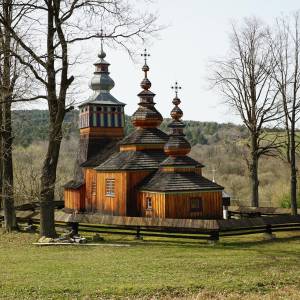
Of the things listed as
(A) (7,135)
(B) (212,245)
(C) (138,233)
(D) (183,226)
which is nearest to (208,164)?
(A) (7,135)

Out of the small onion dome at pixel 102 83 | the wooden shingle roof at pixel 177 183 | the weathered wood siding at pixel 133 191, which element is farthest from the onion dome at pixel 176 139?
the small onion dome at pixel 102 83

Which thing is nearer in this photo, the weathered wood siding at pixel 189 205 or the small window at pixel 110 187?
the weathered wood siding at pixel 189 205

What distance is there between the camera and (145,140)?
31.9 metres

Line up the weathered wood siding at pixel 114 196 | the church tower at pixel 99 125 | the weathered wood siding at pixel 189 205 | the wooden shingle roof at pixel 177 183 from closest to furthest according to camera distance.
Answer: the weathered wood siding at pixel 189 205
the wooden shingle roof at pixel 177 183
the weathered wood siding at pixel 114 196
the church tower at pixel 99 125

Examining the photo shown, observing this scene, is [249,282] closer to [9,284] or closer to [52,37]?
[9,284]

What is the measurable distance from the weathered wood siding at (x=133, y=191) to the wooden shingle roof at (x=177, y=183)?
109 cm

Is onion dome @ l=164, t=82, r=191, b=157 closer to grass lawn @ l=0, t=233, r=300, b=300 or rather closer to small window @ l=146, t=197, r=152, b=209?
small window @ l=146, t=197, r=152, b=209

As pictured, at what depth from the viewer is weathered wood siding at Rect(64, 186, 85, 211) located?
35.9 meters

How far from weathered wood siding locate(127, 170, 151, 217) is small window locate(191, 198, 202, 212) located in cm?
392

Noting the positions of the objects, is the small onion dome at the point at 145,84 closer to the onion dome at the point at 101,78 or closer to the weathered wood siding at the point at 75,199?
the onion dome at the point at 101,78

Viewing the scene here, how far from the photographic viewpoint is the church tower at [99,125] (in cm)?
3731

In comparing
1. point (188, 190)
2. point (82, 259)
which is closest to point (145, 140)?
point (188, 190)

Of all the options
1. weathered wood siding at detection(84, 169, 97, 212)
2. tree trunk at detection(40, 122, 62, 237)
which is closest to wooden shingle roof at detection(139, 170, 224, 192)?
weathered wood siding at detection(84, 169, 97, 212)

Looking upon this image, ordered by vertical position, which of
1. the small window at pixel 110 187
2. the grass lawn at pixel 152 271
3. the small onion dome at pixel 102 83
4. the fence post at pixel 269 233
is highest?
the small onion dome at pixel 102 83
